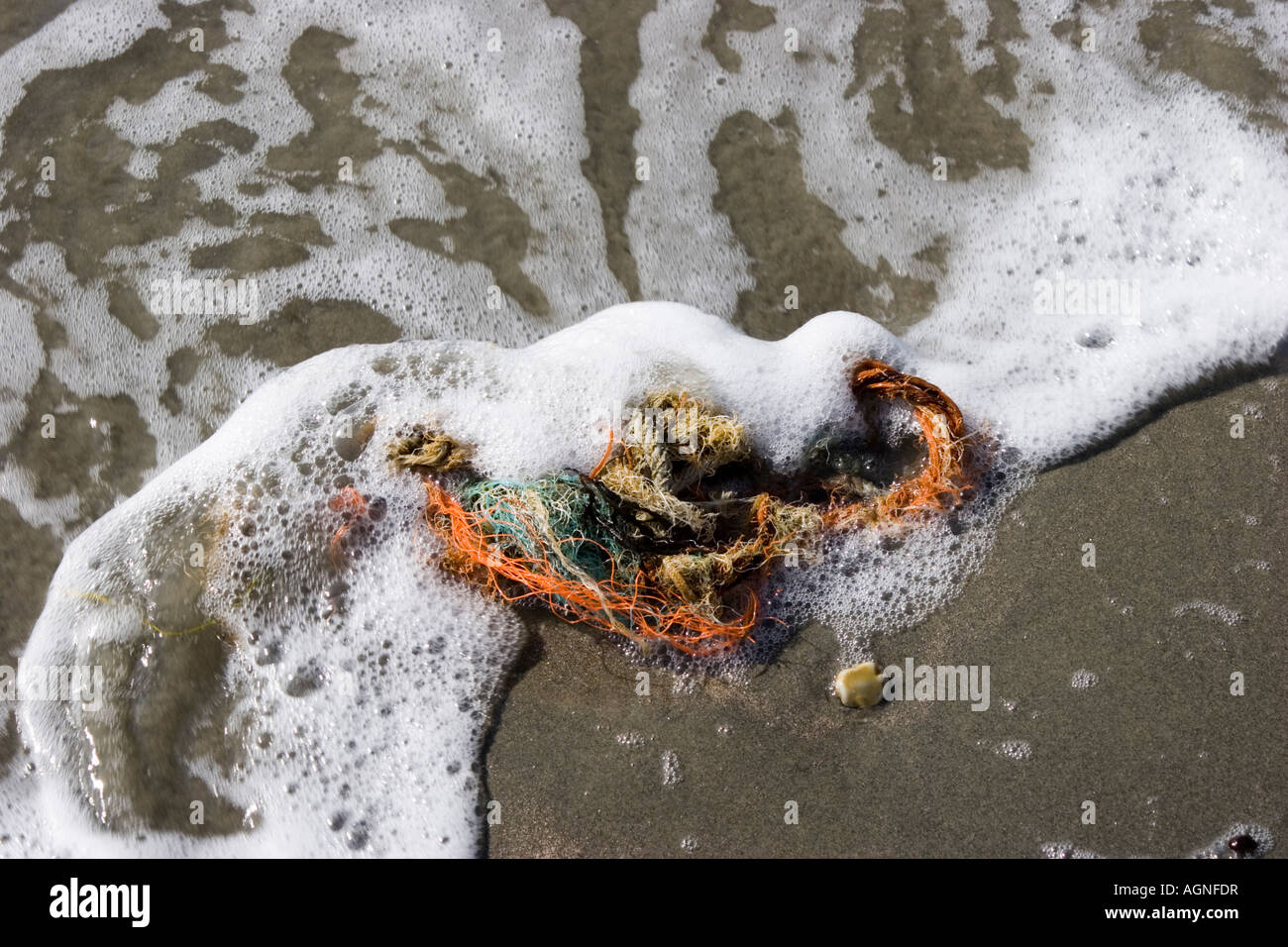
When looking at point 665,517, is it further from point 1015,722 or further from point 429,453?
point 1015,722

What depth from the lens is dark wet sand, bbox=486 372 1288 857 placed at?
3320 millimetres

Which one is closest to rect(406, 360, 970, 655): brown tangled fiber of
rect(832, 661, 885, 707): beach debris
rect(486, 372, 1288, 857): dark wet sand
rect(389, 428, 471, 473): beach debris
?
rect(389, 428, 471, 473): beach debris

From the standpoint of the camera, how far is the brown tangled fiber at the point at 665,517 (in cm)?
346

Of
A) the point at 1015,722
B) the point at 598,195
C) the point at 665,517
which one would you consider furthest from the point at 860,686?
the point at 598,195

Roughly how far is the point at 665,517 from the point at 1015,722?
1644 millimetres

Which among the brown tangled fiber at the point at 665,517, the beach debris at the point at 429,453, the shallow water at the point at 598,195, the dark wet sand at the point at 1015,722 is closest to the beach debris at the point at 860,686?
the dark wet sand at the point at 1015,722

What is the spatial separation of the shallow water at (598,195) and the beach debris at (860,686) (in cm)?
108

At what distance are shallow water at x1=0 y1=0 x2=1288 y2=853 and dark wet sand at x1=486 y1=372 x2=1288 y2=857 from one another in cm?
63

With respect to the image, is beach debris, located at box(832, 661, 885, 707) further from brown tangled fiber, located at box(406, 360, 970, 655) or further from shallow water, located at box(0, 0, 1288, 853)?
shallow water, located at box(0, 0, 1288, 853)

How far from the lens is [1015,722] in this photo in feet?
11.2

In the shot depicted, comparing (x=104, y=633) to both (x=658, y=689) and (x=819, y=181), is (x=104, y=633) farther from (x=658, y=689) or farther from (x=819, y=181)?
(x=819, y=181)

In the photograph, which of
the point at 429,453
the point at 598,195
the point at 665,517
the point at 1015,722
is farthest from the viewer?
the point at 598,195

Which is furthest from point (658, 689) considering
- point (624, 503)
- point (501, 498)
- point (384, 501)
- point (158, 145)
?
point (158, 145)

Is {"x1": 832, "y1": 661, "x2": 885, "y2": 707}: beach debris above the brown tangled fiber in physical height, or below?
below
